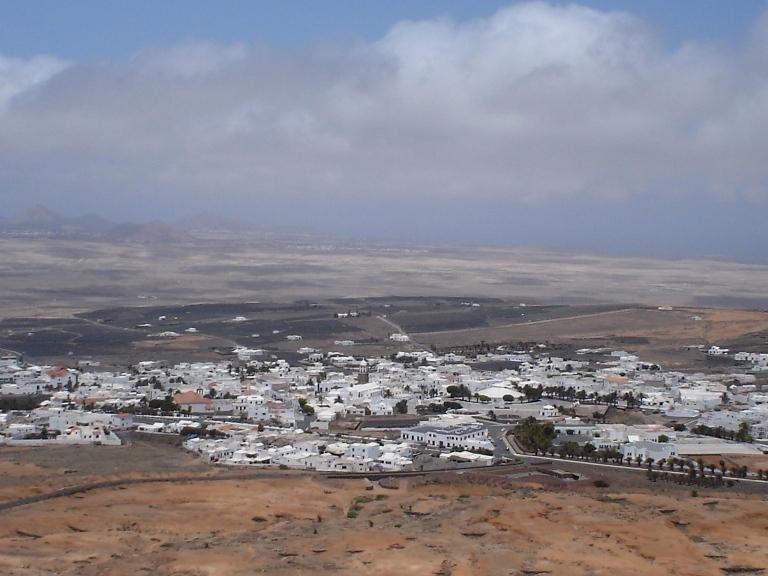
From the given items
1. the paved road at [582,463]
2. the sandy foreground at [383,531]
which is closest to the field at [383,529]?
the sandy foreground at [383,531]

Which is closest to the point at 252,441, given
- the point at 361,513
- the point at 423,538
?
the point at 361,513

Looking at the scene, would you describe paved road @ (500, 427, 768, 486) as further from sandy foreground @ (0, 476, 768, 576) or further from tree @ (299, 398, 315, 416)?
tree @ (299, 398, 315, 416)

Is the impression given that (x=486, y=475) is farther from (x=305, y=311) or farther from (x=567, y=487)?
(x=305, y=311)

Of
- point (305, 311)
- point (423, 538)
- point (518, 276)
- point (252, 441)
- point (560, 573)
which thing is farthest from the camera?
point (518, 276)

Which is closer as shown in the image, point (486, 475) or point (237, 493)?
point (237, 493)

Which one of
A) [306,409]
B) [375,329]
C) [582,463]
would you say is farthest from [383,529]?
[375,329]

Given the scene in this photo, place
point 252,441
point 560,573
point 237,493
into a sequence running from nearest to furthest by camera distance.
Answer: point 560,573 < point 237,493 < point 252,441

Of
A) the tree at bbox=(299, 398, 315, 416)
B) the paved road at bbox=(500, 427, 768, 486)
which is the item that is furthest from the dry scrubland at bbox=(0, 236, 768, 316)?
the paved road at bbox=(500, 427, 768, 486)
